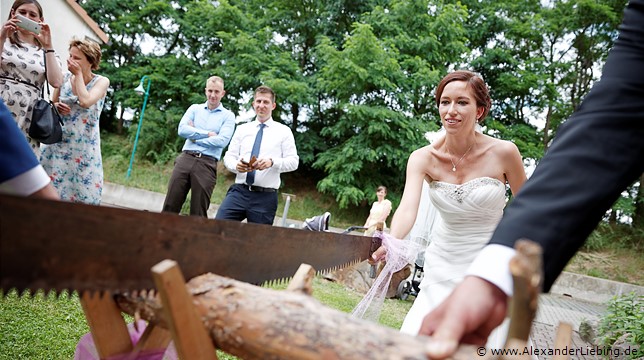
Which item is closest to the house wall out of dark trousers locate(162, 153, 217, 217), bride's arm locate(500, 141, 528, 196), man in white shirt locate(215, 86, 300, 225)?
dark trousers locate(162, 153, 217, 217)

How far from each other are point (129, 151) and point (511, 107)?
1669 cm

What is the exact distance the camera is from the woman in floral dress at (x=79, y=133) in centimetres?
377

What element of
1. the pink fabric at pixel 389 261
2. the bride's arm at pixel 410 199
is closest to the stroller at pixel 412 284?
the pink fabric at pixel 389 261

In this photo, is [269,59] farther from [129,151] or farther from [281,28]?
[129,151]

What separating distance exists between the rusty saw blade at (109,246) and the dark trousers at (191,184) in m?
3.89

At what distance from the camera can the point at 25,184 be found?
115 centimetres

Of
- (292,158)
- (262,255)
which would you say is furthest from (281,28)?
(262,255)

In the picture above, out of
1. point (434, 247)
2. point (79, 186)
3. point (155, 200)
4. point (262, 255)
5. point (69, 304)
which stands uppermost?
point (262, 255)

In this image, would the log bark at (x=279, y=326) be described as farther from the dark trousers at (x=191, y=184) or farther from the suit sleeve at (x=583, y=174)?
the dark trousers at (x=191, y=184)

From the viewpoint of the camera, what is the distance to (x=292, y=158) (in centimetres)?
520

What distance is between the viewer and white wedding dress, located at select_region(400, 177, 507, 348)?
2.88m

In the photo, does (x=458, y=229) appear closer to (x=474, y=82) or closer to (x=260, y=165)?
(x=474, y=82)

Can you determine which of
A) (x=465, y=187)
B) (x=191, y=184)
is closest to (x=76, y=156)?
(x=191, y=184)

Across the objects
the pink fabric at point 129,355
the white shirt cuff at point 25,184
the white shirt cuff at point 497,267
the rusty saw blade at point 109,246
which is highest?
the white shirt cuff at point 497,267
